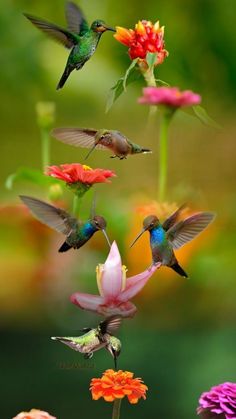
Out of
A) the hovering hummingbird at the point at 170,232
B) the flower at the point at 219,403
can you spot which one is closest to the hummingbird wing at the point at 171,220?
the hovering hummingbird at the point at 170,232

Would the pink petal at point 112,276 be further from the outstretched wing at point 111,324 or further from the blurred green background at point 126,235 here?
the blurred green background at point 126,235

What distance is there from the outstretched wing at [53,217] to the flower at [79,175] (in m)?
0.01

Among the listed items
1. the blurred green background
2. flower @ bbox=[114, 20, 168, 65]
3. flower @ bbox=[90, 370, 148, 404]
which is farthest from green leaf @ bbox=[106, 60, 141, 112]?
the blurred green background

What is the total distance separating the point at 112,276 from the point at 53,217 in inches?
1.9

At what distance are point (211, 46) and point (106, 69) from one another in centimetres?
16

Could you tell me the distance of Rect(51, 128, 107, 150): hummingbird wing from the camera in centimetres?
38

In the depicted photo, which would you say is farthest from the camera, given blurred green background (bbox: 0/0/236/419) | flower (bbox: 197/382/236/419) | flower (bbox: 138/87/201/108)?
blurred green background (bbox: 0/0/236/419)

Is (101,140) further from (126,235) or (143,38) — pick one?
(126,235)

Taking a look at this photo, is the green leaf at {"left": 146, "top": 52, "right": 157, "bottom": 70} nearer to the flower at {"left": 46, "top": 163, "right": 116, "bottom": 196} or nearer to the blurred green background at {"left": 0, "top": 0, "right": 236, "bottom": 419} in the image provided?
the flower at {"left": 46, "top": 163, "right": 116, "bottom": 196}

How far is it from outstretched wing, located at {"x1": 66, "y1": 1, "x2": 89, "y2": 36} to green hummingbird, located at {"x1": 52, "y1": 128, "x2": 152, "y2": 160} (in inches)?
2.0

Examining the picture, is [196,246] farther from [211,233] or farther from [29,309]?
[29,309]

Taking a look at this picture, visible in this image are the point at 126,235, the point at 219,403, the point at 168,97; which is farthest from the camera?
the point at 126,235

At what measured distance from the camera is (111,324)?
362 millimetres

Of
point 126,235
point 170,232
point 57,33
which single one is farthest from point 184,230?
point 126,235
